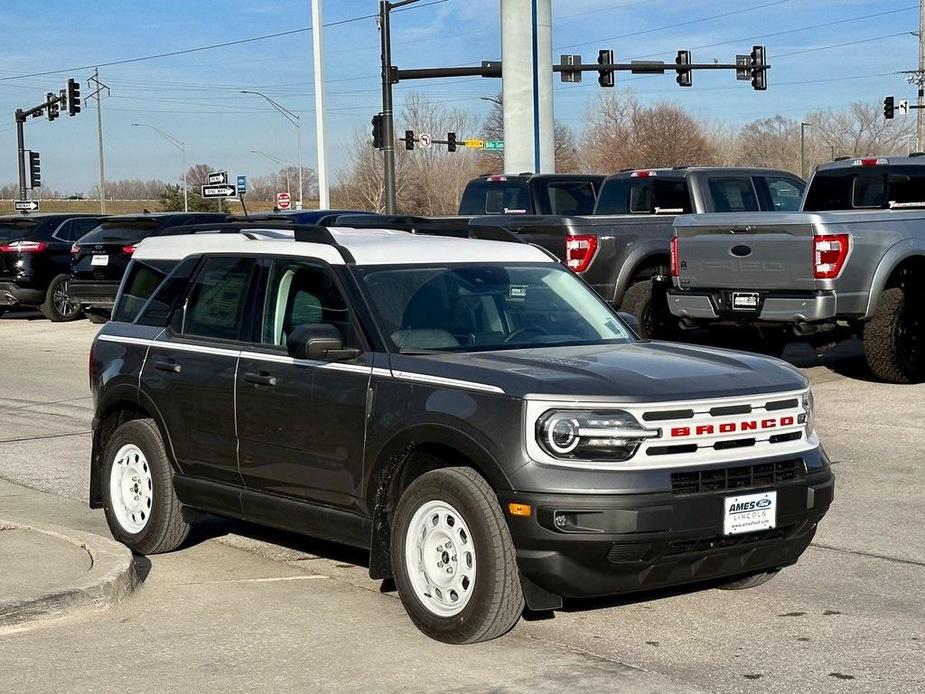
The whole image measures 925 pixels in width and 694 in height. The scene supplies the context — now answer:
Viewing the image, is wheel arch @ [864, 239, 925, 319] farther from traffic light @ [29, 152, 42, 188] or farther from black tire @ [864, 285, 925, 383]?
traffic light @ [29, 152, 42, 188]

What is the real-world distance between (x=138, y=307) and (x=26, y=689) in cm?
324

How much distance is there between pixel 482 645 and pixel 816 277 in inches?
309

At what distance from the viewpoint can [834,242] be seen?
12.7 metres

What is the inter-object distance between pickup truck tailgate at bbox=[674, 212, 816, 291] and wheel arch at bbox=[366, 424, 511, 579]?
7.51 m

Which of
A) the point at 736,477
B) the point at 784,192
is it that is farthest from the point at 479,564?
the point at 784,192

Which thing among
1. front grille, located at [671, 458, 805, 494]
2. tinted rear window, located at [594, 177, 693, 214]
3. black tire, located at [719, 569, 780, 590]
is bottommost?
black tire, located at [719, 569, 780, 590]

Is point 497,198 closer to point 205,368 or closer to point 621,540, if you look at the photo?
point 205,368

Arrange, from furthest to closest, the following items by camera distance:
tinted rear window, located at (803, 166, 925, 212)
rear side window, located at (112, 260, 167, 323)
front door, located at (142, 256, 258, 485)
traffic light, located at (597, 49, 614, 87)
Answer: traffic light, located at (597, 49, 614, 87)
tinted rear window, located at (803, 166, 925, 212)
rear side window, located at (112, 260, 167, 323)
front door, located at (142, 256, 258, 485)

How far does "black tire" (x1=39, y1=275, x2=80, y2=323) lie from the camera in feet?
90.9

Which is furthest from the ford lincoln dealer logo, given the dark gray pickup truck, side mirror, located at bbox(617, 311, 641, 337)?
the dark gray pickup truck

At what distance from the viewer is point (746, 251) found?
13273 millimetres

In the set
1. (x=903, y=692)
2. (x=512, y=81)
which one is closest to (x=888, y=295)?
(x=903, y=692)

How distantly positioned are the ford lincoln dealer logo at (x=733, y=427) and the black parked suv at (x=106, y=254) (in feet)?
61.7

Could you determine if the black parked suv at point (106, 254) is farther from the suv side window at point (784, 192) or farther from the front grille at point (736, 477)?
the front grille at point (736, 477)
